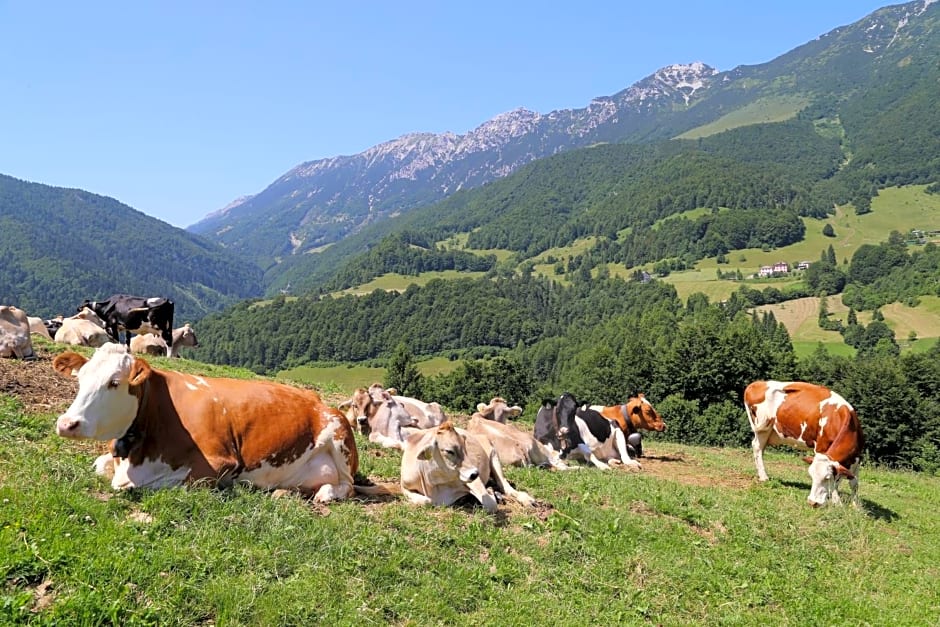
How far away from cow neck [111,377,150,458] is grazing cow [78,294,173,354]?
1794 cm

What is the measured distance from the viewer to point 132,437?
21.6 ft

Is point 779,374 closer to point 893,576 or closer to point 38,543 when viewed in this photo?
point 893,576

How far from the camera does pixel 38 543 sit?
Result: 5.09 metres

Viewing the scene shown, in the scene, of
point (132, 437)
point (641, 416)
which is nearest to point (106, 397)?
point (132, 437)

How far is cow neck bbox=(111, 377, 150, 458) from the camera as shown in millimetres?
6520

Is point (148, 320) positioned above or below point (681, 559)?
above

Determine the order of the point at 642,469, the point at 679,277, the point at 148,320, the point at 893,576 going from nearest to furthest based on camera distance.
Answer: the point at 893,576 → the point at 642,469 → the point at 148,320 → the point at 679,277

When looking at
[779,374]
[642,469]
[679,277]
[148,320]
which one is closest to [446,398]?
[779,374]

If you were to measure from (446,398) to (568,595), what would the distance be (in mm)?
63033

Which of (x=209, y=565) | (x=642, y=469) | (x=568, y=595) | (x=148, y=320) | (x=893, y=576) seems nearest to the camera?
(x=209, y=565)

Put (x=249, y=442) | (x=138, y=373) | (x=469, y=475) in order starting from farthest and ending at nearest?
(x=469, y=475) < (x=249, y=442) < (x=138, y=373)

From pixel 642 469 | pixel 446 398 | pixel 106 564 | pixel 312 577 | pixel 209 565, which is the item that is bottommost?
pixel 446 398

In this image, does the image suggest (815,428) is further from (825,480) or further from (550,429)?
(550,429)

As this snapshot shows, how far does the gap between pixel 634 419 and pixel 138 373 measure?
13850 millimetres
